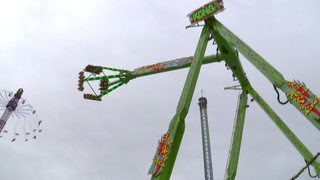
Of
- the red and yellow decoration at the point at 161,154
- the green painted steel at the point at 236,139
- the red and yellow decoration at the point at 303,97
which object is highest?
the green painted steel at the point at 236,139

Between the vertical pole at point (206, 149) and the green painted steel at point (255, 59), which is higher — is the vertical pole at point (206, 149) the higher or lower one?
the higher one

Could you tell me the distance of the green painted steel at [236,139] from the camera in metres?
19.3

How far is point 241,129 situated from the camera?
20.3 metres

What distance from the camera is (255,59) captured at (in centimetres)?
1460

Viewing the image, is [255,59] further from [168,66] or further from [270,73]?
[168,66]

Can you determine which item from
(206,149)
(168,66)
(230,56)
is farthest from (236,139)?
(206,149)

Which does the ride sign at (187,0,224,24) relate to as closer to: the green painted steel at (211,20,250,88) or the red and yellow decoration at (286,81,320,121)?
the green painted steel at (211,20,250,88)

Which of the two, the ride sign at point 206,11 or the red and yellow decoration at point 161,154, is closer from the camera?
the red and yellow decoration at point 161,154

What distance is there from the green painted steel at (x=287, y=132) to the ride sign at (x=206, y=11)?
6549 millimetres

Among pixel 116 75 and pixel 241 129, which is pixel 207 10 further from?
pixel 116 75

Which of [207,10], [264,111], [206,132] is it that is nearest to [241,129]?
[264,111]

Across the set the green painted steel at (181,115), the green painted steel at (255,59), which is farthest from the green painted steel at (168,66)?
the green painted steel at (181,115)

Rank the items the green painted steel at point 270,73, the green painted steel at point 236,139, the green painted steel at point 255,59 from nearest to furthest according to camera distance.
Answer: the green painted steel at point 270,73 → the green painted steel at point 255,59 → the green painted steel at point 236,139

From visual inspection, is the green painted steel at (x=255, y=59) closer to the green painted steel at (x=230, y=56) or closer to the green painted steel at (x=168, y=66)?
the green painted steel at (x=230, y=56)
